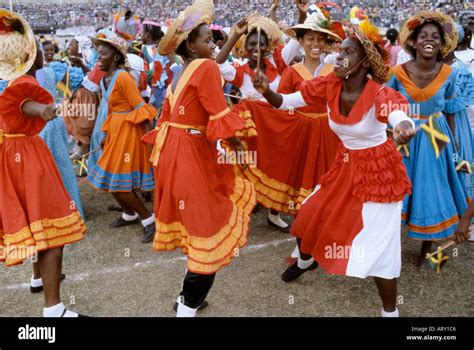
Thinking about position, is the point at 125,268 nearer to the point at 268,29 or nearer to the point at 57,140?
the point at 57,140

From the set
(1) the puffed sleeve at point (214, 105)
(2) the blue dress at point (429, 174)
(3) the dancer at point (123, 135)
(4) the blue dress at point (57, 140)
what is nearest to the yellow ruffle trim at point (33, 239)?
(1) the puffed sleeve at point (214, 105)

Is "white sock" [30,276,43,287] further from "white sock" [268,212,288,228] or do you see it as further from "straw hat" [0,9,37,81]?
"white sock" [268,212,288,228]

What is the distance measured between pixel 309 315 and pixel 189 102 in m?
1.88

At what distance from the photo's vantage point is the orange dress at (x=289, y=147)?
4.74 m

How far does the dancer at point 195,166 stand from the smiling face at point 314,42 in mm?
1521

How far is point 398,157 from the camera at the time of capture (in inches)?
134

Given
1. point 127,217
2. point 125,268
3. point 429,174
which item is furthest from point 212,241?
point 127,217

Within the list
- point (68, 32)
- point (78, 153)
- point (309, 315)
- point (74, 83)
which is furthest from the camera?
point (68, 32)

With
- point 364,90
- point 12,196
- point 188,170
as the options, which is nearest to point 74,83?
point 12,196

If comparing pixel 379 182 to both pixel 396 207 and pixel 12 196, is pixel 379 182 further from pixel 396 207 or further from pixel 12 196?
pixel 12 196

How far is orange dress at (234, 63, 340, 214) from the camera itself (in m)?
4.74

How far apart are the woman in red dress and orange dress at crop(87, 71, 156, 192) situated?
5.60ft

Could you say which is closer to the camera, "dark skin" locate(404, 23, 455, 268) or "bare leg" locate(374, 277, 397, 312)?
"bare leg" locate(374, 277, 397, 312)

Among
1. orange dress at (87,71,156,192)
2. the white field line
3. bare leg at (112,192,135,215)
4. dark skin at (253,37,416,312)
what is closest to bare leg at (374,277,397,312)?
dark skin at (253,37,416,312)
